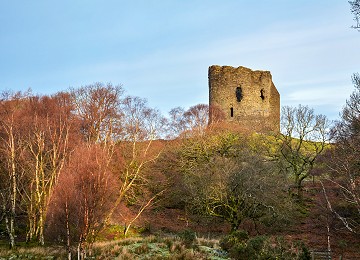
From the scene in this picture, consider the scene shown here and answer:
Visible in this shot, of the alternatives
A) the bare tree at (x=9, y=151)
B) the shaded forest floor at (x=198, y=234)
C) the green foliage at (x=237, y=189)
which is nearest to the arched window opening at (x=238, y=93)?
the shaded forest floor at (x=198, y=234)

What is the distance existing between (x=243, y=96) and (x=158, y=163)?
1580 centimetres

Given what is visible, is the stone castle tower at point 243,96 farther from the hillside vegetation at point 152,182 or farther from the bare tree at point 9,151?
the bare tree at point 9,151

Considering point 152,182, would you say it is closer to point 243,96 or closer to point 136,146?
point 136,146

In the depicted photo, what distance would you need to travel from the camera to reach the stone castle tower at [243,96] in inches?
1617

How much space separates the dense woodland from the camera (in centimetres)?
2064

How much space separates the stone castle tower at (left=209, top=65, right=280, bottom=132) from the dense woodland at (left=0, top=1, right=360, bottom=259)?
692 centimetres

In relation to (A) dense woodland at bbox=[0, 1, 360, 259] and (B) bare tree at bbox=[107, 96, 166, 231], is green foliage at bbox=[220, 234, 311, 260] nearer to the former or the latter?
(A) dense woodland at bbox=[0, 1, 360, 259]

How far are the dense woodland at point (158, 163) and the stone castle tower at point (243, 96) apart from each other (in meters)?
6.92

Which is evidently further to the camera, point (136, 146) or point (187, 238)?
point (136, 146)

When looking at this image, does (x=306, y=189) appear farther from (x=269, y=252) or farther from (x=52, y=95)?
(x=52, y=95)

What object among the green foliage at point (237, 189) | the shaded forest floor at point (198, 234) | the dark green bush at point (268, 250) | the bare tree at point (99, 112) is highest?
the bare tree at point (99, 112)

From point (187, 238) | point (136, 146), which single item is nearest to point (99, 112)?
point (136, 146)

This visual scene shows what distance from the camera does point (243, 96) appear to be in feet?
136

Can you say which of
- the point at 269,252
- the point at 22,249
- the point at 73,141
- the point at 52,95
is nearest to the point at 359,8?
→ the point at 269,252
